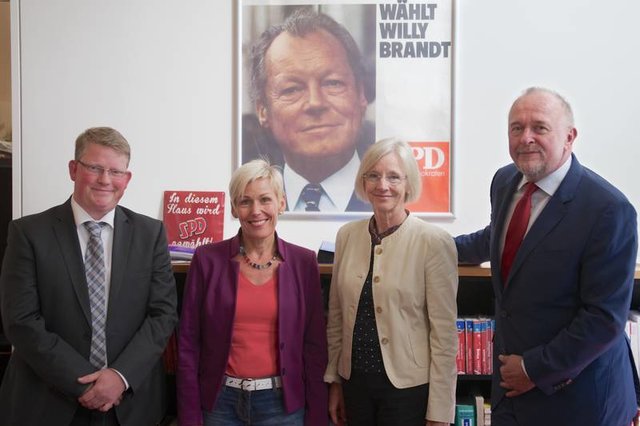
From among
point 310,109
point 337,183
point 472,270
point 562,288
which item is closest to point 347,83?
point 310,109

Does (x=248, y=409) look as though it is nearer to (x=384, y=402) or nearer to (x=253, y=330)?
(x=253, y=330)

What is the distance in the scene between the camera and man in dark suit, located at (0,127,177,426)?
1789 mm

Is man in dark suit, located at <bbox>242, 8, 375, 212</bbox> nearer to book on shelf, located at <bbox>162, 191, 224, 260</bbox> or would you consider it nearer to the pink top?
book on shelf, located at <bbox>162, 191, 224, 260</bbox>

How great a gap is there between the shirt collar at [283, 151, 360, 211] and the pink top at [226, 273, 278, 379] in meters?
0.91

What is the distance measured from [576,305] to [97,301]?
5.24 feet

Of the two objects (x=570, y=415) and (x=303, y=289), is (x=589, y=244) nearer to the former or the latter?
(x=570, y=415)

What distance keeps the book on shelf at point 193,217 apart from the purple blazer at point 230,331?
72cm

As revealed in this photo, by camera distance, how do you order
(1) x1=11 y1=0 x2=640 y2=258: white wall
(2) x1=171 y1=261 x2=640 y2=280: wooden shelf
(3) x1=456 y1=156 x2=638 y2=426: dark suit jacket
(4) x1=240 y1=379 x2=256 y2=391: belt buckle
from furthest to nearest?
(1) x1=11 y1=0 x2=640 y2=258: white wall → (2) x1=171 y1=261 x2=640 y2=280: wooden shelf → (4) x1=240 y1=379 x2=256 y2=391: belt buckle → (3) x1=456 y1=156 x2=638 y2=426: dark suit jacket

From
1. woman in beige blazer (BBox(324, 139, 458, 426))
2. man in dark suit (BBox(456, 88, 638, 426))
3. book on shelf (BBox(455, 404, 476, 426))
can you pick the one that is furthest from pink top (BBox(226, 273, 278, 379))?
book on shelf (BBox(455, 404, 476, 426))

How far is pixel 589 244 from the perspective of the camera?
1601mm

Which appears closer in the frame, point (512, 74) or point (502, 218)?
point (502, 218)

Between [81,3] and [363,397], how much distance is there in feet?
7.77

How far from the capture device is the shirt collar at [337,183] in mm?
2727

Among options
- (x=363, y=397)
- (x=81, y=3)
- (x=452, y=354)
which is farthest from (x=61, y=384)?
(x=81, y=3)
